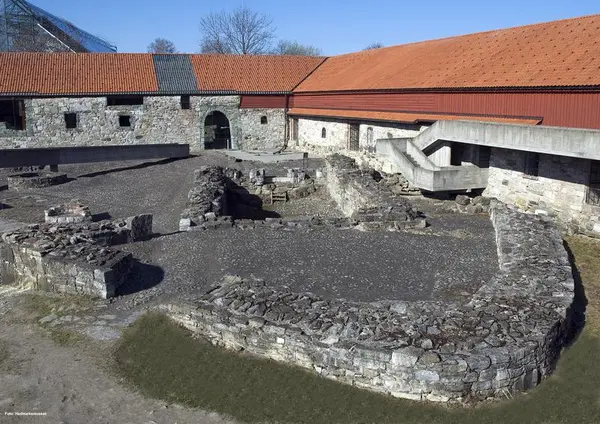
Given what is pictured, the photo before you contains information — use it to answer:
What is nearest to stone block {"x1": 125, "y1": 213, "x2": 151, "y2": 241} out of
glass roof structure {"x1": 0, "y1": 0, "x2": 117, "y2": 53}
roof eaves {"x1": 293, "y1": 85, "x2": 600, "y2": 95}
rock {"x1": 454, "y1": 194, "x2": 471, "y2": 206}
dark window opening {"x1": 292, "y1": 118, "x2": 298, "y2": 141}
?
rock {"x1": 454, "y1": 194, "x2": 471, "y2": 206}

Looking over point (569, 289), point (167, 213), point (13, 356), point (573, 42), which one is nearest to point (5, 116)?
point (167, 213)

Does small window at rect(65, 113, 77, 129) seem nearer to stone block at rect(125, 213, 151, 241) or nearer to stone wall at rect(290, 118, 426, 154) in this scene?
stone wall at rect(290, 118, 426, 154)

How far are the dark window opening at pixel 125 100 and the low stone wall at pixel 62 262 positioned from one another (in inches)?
871

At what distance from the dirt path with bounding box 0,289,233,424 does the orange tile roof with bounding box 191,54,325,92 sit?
27877mm

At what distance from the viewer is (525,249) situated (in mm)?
11195

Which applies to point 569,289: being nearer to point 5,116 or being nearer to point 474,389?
point 474,389

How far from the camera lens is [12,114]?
3147 centimetres

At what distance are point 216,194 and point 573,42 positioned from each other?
1296 cm

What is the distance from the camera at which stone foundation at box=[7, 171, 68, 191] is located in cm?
2248

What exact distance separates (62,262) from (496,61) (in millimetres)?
17101

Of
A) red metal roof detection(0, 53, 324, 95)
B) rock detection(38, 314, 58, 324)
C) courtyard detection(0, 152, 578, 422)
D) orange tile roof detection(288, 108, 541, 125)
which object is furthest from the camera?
red metal roof detection(0, 53, 324, 95)

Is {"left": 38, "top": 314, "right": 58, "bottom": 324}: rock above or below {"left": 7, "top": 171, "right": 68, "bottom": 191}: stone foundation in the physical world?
below

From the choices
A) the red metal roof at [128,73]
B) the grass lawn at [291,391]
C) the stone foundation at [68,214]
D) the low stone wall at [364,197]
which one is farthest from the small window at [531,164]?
the red metal roof at [128,73]

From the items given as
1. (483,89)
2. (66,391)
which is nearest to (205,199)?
(66,391)
